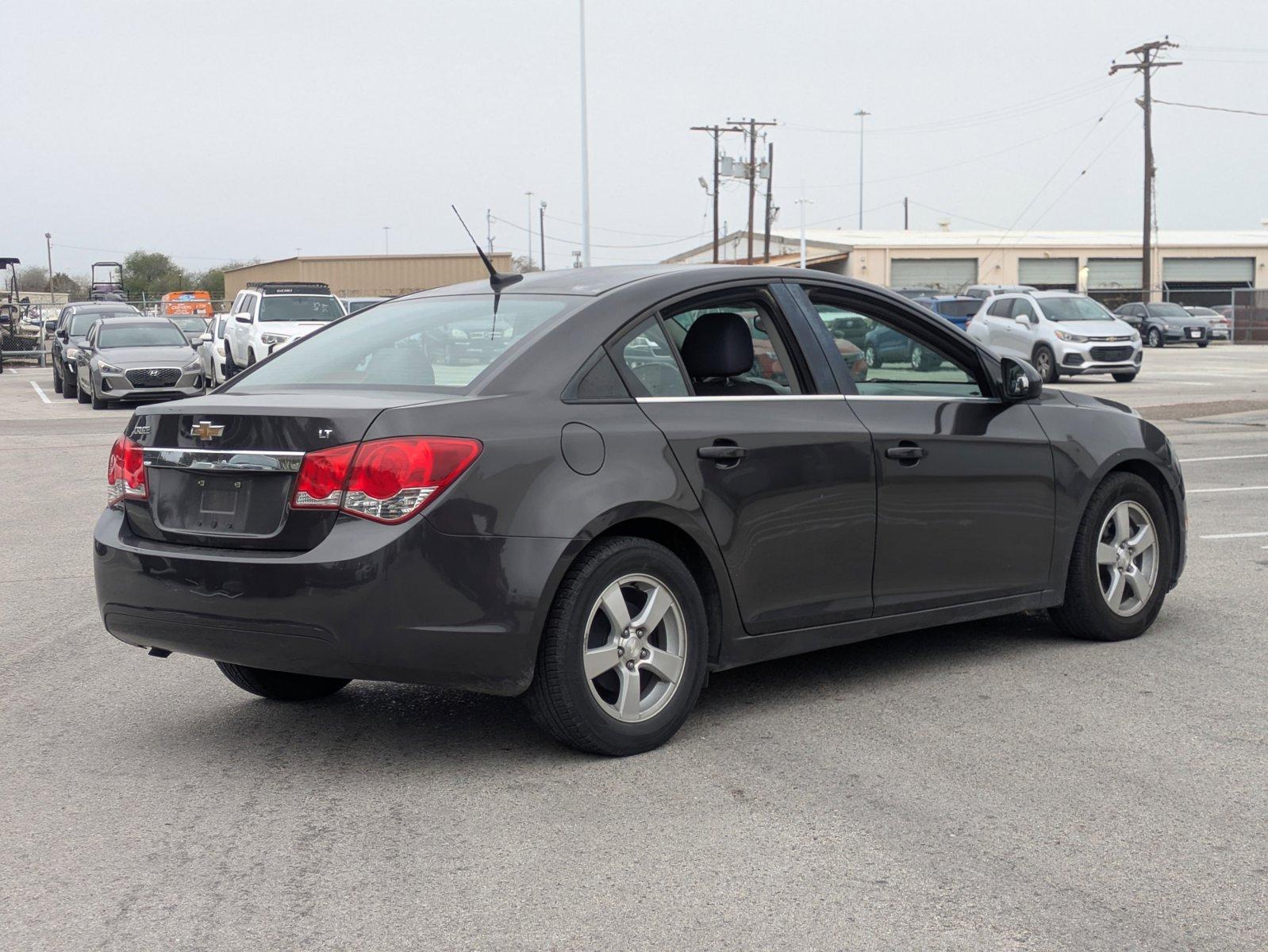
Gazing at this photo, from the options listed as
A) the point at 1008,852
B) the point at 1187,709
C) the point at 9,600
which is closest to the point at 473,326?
the point at 1008,852

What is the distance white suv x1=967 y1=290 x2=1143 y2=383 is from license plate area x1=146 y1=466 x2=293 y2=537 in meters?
25.2

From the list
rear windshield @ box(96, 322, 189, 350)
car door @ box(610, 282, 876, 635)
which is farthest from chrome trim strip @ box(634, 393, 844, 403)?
rear windshield @ box(96, 322, 189, 350)

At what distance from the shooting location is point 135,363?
2602 cm

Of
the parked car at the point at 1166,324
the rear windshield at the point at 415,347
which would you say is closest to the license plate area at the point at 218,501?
the rear windshield at the point at 415,347

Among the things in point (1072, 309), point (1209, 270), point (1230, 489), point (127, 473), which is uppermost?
point (1209, 270)

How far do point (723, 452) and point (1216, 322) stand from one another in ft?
165

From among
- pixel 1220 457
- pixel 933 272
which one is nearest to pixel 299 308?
pixel 1220 457

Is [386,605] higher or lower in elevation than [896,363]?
lower

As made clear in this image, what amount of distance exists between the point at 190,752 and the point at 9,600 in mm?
3425

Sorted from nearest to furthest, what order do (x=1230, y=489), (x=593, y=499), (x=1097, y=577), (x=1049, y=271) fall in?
(x=593, y=499), (x=1097, y=577), (x=1230, y=489), (x=1049, y=271)

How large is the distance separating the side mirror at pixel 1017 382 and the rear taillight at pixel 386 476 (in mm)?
2584

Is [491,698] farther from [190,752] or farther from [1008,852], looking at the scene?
[1008,852]

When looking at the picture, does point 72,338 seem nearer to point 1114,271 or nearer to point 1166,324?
point 1166,324

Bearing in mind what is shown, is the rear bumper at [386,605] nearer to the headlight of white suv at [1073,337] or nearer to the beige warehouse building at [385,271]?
the headlight of white suv at [1073,337]
